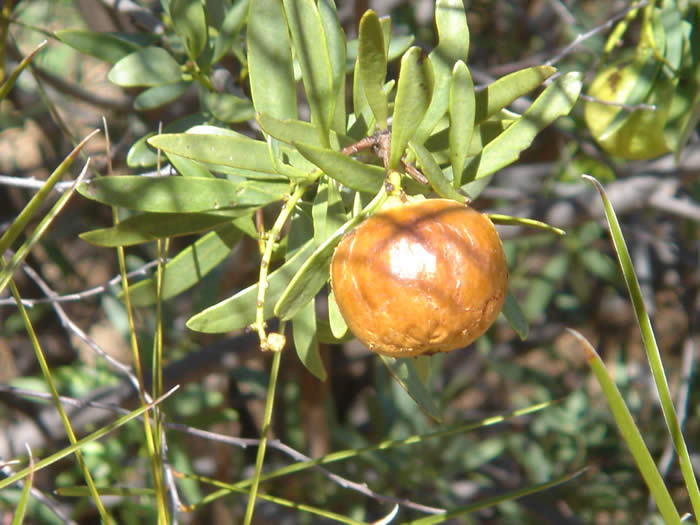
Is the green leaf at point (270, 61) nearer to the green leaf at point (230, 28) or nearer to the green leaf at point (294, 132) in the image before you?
the green leaf at point (294, 132)

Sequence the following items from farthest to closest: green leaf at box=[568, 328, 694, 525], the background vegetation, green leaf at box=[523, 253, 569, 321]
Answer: green leaf at box=[523, 253, 569, 321] → the background vegetation → green leaf at box=[568, 328, 694, 525]

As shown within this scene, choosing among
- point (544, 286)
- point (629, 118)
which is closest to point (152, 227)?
point (629, 118)

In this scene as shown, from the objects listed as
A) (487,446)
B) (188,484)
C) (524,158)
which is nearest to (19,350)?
(188,484)

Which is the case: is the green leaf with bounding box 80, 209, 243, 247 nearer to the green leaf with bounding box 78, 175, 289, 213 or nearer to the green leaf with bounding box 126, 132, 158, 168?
the green leaf with bounding box 78, 175, 289, 213

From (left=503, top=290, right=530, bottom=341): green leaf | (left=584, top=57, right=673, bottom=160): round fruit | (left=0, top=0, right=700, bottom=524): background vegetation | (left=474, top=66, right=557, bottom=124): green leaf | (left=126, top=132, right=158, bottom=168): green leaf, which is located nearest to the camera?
(left=474, top=66, right=557, bottom=124): green leaf

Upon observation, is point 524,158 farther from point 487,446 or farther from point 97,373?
point 97,373

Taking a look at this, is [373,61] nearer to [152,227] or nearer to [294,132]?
[294,132]

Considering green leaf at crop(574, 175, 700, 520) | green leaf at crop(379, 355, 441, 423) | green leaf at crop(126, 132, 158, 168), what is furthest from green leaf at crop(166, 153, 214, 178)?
green leaf at crop(574, 175, 700, 520)

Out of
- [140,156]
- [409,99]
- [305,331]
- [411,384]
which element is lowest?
[411,384]
